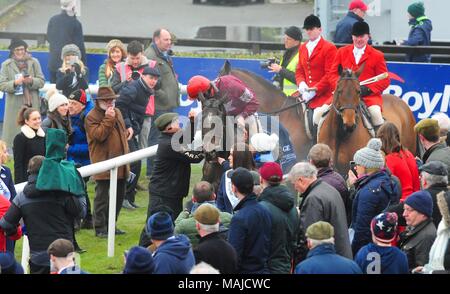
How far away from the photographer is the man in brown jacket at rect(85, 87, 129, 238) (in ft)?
45.6

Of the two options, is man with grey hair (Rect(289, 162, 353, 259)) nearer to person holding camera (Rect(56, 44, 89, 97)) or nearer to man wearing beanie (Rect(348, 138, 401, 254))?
man wearing beanie (Rect(348, 138, 401, 254))

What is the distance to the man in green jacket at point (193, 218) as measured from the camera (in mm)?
10422

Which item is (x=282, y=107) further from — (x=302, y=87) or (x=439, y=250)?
(x=439, y=250)

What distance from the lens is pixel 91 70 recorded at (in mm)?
18922

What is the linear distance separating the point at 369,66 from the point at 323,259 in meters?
6.87

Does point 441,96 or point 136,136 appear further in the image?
point 441,96

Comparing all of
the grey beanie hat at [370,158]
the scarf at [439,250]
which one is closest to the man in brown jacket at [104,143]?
the grey beanie hat at [370,158]

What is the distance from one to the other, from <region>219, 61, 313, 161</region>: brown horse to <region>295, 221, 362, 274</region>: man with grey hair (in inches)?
258

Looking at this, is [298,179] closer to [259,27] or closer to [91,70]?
[91,70]

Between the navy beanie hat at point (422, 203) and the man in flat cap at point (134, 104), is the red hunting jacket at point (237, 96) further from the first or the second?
the navy beanie hat at point (422, 203)

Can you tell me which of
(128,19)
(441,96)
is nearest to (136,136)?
(441,96)

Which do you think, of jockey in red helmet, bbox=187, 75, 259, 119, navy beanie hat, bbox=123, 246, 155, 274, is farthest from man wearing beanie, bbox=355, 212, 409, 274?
jockey in red helmet, bbox=187, 75, 259, 119

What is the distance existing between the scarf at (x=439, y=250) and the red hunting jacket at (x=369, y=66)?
5674mm
